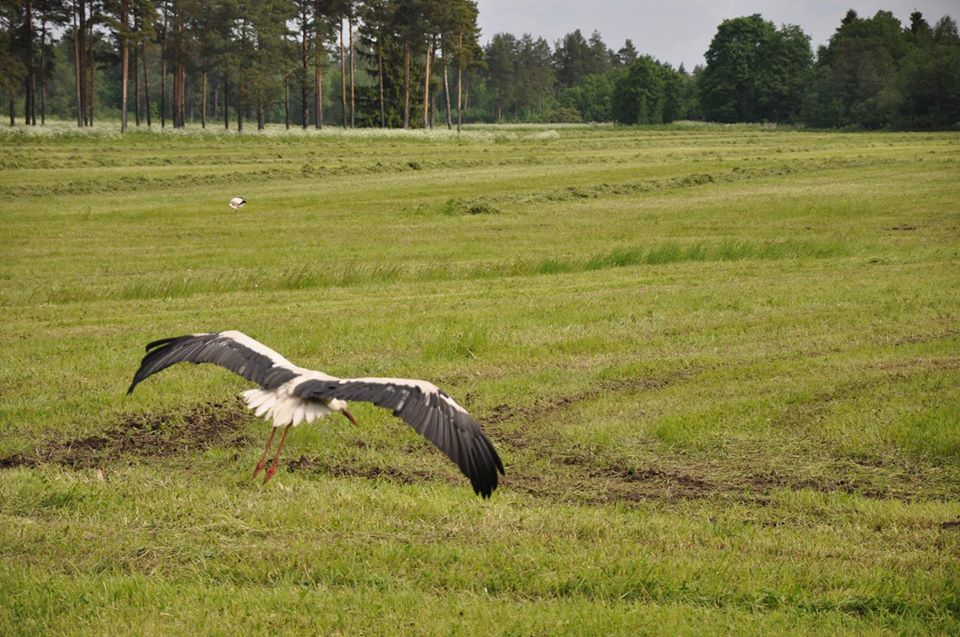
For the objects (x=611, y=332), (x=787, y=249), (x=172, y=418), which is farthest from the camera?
(x=787, y=249)

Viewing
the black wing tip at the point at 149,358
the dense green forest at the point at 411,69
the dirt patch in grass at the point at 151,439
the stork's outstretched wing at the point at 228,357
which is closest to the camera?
the black wing tip at the point at 149,358

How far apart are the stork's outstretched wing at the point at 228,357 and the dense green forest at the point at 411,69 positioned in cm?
6410

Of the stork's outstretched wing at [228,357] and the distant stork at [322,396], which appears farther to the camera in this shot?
the stork's outstretched wing at [228,357]

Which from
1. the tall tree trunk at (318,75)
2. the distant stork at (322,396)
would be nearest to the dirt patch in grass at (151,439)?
the distant stork at (322,396)

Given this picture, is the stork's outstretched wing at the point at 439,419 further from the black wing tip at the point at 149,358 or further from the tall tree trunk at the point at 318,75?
the tall tree trunk at the point at 318,75

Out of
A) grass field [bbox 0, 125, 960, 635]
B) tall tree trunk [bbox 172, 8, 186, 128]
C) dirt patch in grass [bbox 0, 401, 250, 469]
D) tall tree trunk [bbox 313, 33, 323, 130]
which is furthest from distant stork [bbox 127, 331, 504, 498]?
tall tree trunk [bbox 313, 33, 323, 130]

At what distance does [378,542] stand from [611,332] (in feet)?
26.5


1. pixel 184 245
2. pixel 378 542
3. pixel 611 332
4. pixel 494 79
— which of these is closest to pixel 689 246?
pixel 611 332

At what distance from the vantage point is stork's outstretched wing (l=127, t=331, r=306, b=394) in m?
7.99

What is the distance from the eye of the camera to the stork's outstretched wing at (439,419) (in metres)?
6.12

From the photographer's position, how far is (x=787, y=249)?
23.3 metres

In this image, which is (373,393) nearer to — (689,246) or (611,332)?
(611,332)

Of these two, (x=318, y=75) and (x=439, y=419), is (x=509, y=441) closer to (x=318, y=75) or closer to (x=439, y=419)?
(x=439, y=419)

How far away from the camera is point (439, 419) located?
6465mm
